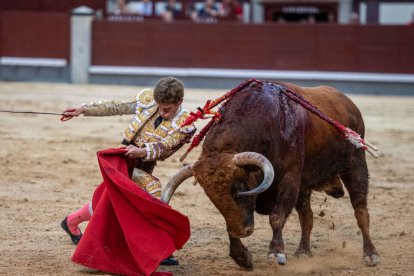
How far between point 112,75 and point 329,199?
31.2ft

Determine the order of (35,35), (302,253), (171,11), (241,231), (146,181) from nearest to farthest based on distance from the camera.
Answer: (241,231), (146,181), (302,253), (35,35), (171,11)

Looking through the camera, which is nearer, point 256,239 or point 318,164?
point 318,164

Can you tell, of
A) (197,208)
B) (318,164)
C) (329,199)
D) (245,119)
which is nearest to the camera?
(245,119)

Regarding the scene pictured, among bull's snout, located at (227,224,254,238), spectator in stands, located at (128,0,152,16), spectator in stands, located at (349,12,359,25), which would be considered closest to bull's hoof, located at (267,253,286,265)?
bull's snout, located at (227,224,254,238)

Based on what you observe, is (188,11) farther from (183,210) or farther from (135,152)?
(135,152)

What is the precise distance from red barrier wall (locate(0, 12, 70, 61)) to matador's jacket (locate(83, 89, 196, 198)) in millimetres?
11441

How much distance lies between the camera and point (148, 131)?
402 cm

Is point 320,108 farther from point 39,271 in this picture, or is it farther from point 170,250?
point 39,271

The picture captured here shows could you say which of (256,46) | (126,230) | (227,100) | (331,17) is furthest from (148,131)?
(331,17)

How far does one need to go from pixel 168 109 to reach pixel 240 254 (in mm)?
749

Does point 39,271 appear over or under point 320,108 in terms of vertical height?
under

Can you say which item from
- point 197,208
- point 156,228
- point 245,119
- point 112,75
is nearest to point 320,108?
point 245,119

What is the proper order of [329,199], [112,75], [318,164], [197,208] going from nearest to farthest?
[318,164] < [197,208] < [329,199] < [112,75]

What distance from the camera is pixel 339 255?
14.8ft
